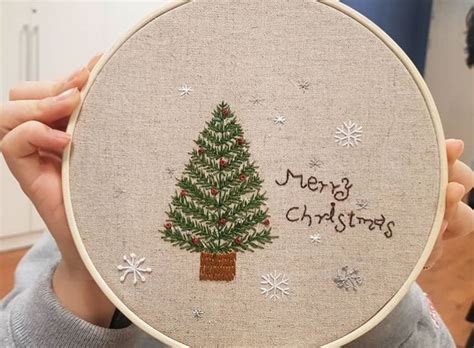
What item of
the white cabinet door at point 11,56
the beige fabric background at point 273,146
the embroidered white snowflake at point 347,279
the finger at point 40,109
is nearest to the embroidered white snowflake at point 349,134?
the beige fabric background at point 273,146

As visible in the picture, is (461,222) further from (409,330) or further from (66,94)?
(66,94)

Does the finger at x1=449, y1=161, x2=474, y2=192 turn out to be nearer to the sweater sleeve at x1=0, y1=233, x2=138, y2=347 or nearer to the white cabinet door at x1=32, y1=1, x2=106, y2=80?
the sweater sleeve at x1=0, y1=233, x2=138, y2=347

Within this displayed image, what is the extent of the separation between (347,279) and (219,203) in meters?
0.14

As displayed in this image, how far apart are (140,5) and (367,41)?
1851 mm

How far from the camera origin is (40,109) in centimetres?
56

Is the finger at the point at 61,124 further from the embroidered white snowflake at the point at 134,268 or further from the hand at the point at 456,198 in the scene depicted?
the hand at the point at 456,198

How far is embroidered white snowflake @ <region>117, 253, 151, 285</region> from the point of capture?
52 cm

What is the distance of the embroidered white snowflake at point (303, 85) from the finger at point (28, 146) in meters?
0.22

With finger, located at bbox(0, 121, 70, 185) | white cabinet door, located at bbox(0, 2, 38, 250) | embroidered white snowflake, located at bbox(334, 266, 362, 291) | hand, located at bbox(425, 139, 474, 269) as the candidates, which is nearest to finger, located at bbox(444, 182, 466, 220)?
hand, located at bbox(425, 139, 474, 269)

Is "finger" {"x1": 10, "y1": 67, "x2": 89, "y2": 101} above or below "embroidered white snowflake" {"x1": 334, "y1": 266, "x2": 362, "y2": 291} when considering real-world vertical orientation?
above

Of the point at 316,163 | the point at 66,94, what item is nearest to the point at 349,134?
the point at 316,163

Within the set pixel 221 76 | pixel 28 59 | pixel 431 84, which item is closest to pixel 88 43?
pixel 28 59

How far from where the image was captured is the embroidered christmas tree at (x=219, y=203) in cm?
51

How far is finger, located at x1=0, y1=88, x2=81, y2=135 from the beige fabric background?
20mm
